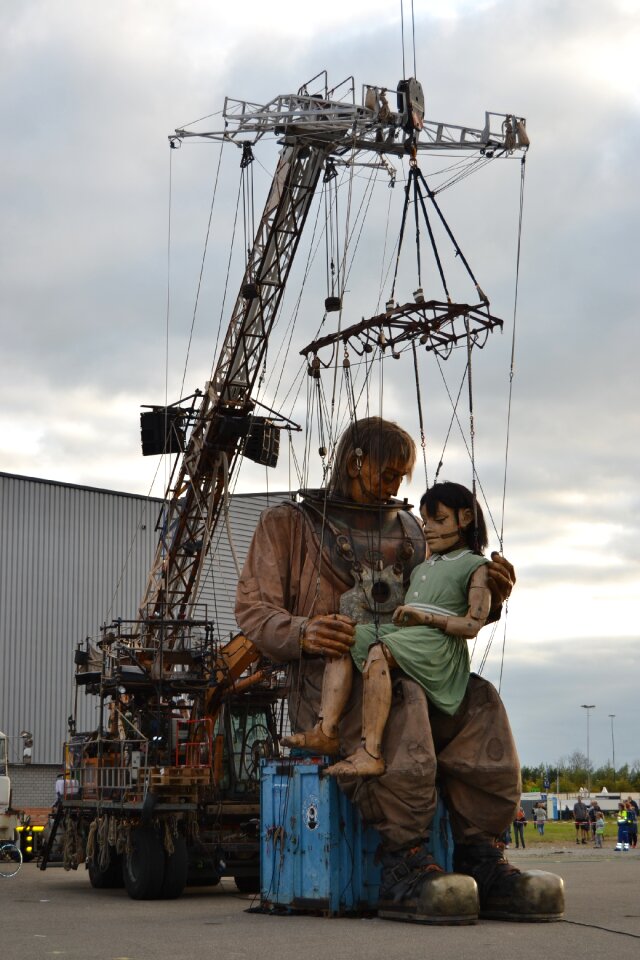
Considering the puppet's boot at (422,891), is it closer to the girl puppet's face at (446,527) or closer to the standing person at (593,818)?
the girl puppet's face at (446,527)

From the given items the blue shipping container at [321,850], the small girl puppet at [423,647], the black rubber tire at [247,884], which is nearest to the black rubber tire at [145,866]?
the black rubber tire at [247,884]

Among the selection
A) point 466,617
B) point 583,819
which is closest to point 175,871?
point 466,617

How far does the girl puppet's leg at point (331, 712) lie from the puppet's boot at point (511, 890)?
136 centimetres

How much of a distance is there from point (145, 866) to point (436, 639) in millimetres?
5550

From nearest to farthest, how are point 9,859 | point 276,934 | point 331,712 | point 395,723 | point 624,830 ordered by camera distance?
point 276,934 < point 395,723 < point 331,712 < point 9,859 < point 624,830

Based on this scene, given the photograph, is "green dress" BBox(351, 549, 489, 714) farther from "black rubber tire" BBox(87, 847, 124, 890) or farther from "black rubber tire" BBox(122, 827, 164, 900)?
"black rubber tire" BBox(87, 847, 124, 890)

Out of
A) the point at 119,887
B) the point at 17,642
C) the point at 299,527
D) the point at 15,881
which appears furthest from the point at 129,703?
the point at 17,642

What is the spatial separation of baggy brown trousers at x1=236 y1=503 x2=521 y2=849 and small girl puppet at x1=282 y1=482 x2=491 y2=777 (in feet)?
0.50

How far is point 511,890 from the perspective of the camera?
30.4 ft

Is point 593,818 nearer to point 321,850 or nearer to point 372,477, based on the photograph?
point 372,477

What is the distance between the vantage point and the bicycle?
20327mm

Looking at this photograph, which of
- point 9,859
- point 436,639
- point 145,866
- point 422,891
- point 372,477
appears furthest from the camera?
point 9,859

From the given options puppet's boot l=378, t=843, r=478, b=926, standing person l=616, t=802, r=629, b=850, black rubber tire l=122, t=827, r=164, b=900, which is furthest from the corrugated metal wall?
puppet's boot l=378, t=843, r=478, b=926

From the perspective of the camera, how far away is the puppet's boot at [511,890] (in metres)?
9.13
